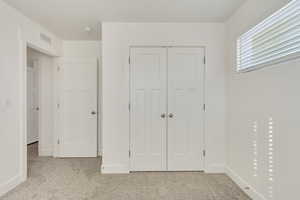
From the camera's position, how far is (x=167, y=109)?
3355 millimetres

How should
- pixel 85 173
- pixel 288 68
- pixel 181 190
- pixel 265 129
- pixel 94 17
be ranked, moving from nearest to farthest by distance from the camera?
pixel 288 68 → pixel 265 129 → pixel 181 190 → pixel 94 17 → pixel 85 173

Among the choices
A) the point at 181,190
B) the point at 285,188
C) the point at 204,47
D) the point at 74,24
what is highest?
the point at 74,24

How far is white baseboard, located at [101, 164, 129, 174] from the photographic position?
129 inches

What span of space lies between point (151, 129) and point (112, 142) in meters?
0.67

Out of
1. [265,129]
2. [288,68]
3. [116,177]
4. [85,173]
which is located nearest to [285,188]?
[265,129]

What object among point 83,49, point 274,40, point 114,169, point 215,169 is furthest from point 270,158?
point 83,49

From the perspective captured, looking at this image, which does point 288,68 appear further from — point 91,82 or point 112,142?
point 91,82

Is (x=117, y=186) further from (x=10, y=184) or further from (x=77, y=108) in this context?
(x=77, y=108)

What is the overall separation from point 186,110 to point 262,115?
4.19ft

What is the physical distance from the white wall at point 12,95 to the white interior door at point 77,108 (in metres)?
1.14

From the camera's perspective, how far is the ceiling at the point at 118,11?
8.63 feet

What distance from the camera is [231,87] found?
3.15 m

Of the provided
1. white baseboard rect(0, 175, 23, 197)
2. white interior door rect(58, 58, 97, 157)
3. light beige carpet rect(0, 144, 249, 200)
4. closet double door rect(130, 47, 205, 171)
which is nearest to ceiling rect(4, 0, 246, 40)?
closet double door rect(130, 47, 205, 171)

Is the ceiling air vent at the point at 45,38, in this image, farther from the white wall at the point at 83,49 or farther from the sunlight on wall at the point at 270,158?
the sunlight on wall at the point at 270,158
